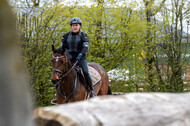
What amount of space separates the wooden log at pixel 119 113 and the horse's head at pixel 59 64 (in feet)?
13.3

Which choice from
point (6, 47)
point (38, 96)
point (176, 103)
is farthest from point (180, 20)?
point (6, 47)

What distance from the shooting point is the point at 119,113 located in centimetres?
199

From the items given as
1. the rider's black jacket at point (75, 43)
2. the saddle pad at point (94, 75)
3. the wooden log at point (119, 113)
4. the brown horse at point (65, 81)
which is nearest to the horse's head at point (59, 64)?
the brown horse at point (65, 81)

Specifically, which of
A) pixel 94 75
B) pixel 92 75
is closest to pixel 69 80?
pixel 92 75

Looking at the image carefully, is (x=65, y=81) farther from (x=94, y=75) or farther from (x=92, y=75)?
(x=94, y=75)

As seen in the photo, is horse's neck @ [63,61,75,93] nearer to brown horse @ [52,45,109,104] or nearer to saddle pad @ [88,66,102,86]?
brown horse @ [52,45,109,104]

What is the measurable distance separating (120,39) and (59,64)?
693 centimetres

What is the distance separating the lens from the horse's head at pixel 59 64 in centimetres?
615

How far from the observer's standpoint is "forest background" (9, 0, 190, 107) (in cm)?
1011

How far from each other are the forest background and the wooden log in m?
7.31

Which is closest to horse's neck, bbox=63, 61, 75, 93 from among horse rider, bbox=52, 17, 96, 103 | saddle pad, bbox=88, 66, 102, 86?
horse rider, bbox=52, 17, 96, 103

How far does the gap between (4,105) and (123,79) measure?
467 inches

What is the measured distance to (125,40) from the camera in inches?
502

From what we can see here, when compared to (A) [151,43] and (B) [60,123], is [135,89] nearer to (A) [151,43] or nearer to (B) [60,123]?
(A) [151,43]
